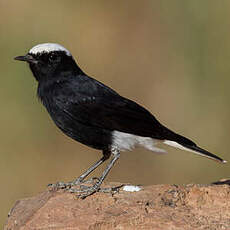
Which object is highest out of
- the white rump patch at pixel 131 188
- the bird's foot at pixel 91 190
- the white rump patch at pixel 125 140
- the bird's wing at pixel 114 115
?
the bird's wing at pixel 114 115

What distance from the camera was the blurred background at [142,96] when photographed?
1021cm

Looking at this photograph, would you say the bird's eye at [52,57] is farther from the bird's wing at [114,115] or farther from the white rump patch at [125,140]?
the white rump patch at [125,140]

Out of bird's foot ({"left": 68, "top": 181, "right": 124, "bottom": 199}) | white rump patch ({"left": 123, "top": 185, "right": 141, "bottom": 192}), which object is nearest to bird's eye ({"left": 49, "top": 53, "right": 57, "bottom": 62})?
bird's foot ({"left": 68, "top": 181, "right": 124, "bottom": 199})

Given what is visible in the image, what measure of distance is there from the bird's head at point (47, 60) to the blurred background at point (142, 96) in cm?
186

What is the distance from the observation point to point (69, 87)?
7.99m

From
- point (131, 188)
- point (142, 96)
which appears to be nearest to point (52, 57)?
point (131, 188)

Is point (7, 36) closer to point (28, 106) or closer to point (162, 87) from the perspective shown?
point (28, 106)

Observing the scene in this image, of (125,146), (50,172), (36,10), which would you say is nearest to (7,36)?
(36,10)

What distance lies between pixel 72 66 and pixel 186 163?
2.91m

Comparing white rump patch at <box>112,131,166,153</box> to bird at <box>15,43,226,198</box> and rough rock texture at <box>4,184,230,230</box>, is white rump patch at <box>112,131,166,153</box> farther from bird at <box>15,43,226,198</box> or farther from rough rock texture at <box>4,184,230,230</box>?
rough rock texture at <box>4,184,230,230</box>

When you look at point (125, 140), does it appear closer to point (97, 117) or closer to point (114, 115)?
point (114, 115)

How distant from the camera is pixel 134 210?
671cm

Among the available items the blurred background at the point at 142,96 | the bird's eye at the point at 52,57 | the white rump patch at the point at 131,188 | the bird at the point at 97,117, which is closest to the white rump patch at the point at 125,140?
the bird at the point at 97,117

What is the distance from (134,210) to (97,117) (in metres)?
1.49
